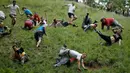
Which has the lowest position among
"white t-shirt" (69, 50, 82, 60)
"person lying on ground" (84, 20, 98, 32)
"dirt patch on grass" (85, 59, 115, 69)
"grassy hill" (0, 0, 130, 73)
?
"dirt patch on grass" (85, 59, 115, 69)

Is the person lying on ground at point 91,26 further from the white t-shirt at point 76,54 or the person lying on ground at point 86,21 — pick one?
the white t-shirt at point 76,54

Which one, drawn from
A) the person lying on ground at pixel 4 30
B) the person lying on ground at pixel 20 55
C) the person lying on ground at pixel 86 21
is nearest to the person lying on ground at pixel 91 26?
the person lying on ground at pixel 86 21

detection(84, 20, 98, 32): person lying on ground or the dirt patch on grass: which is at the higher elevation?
detection(84, 20, 98, 32): person lying on ground

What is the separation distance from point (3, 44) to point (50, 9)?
1268cm

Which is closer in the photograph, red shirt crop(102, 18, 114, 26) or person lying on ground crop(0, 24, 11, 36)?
person lying on ground crop(0, 24, 11, 36)

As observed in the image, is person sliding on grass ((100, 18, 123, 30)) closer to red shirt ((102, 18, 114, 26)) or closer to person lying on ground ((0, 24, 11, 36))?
red shirt ((102, 18, 114, 26))

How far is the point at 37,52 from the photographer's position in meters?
19.3

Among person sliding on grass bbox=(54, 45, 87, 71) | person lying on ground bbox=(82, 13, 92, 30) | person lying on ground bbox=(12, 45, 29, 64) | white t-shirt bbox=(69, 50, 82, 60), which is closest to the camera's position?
white t-shirt bbox=(69, 50, 82, 60)

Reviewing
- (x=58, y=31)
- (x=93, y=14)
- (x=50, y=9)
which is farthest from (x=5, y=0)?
(x=58, y=31)

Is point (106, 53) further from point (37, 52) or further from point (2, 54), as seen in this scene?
point (2, 54)

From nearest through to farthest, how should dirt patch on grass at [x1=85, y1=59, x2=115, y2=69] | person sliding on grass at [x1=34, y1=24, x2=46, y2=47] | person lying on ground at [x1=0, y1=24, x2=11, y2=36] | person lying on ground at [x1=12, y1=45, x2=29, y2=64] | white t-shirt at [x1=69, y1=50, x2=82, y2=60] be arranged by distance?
white t-shirt at [x1=69, y1=50, x2=82, y2=60] → person lying on ground at [x1=12, y1=45, x2=29, y2=64] → dirt patch on grass at [x1=85, y1=59, x2=115, y2=69] → person sliding on grass at [x1=34, y1=24, x2=46, y2=47] → person lying on ground at [x1=0, y1=24, x2=11, y2=36]

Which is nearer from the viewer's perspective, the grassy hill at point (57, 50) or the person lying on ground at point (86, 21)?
the grassy hill at point (57, 50)

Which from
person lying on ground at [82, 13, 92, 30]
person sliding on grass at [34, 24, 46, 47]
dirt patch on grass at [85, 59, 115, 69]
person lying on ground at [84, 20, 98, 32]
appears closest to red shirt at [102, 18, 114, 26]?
person lying on ground at [84, 20, 98, 32]

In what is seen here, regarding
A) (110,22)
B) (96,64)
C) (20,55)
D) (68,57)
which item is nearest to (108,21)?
(110,22)
